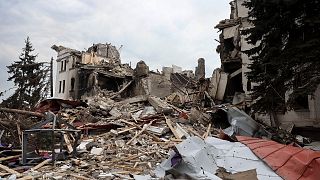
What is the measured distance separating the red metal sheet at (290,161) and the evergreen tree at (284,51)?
3.06m

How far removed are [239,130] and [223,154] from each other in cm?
547

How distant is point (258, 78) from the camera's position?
46.9 feet

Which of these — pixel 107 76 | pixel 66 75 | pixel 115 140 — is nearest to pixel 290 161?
pixel 115 140

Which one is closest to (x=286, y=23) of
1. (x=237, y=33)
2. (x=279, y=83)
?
(x=279, y=83)

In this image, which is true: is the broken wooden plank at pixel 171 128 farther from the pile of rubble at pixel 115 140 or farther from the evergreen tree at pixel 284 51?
the evergreen tree at pixel 284 51

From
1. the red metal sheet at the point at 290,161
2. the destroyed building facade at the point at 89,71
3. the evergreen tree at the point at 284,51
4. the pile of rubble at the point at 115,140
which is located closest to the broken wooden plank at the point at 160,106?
the pile of rubble at the point at 115,140

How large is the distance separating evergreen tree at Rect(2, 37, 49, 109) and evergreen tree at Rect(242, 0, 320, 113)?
73.6 feet

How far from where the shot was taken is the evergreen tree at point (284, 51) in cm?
1186

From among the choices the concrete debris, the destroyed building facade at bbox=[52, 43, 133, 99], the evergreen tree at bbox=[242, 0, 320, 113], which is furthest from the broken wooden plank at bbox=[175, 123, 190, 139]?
the destroyed building facade at bbox=[52, 43, 133, 99]

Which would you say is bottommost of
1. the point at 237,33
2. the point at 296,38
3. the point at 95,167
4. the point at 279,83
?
the point at 95,167

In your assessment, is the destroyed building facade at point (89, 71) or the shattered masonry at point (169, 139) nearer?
the shattered masonry at point (169, 139)

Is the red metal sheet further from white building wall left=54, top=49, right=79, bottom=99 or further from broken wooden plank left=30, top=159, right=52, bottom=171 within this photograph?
white building wall left=54, top=49, right=79, bottom=99

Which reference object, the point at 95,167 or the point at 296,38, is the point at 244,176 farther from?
the point at 296,38

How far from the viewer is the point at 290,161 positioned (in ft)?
28.6
